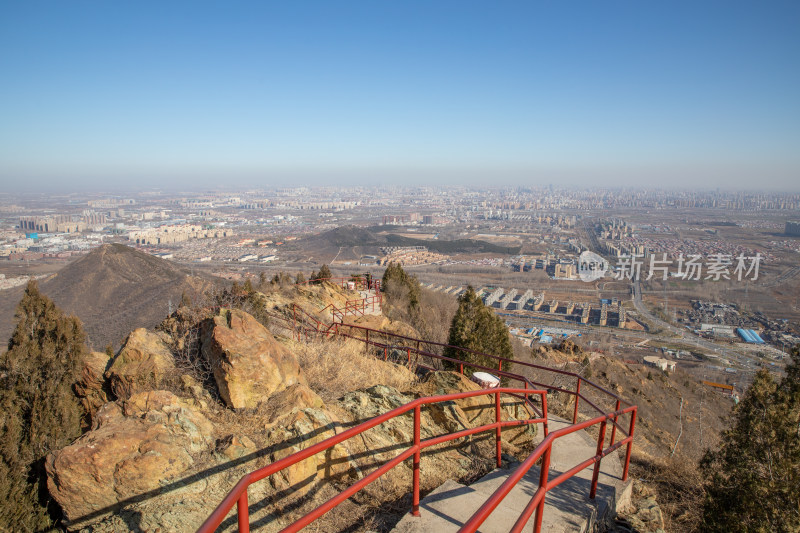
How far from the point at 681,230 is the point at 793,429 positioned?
128 metres

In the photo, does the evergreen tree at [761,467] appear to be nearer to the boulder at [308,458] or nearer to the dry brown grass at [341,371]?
the dry brown grass at [341,371]

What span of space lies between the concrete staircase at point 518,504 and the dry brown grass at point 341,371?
212 centimetres

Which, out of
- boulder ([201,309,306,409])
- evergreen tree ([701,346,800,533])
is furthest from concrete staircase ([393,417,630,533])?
boulder ([201,309,306,409])

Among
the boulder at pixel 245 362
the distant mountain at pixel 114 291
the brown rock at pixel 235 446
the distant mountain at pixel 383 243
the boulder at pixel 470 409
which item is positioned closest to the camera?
the brown rock at pixel 235 446

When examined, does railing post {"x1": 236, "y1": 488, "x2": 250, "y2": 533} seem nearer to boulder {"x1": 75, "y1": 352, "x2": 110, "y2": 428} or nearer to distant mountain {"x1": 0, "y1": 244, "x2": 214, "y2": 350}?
boulder {"x1": 75, "y1": 352, "x2": 110, "y2": 428}

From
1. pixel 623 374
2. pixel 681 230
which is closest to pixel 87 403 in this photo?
pixel 623 374

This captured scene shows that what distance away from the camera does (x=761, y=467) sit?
532cm

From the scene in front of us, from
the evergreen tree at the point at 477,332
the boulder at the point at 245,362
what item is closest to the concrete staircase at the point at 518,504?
the boulder at the point at 245,362

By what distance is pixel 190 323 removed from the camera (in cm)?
687

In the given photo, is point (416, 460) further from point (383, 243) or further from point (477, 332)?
point (383, 243)

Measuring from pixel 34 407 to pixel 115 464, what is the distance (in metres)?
3.51

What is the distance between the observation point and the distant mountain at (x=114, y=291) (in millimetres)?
24453

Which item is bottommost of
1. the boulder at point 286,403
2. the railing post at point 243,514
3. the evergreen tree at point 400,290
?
the evergreen tree at point 400,290

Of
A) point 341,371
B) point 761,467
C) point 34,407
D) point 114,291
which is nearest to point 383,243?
point 114,291
